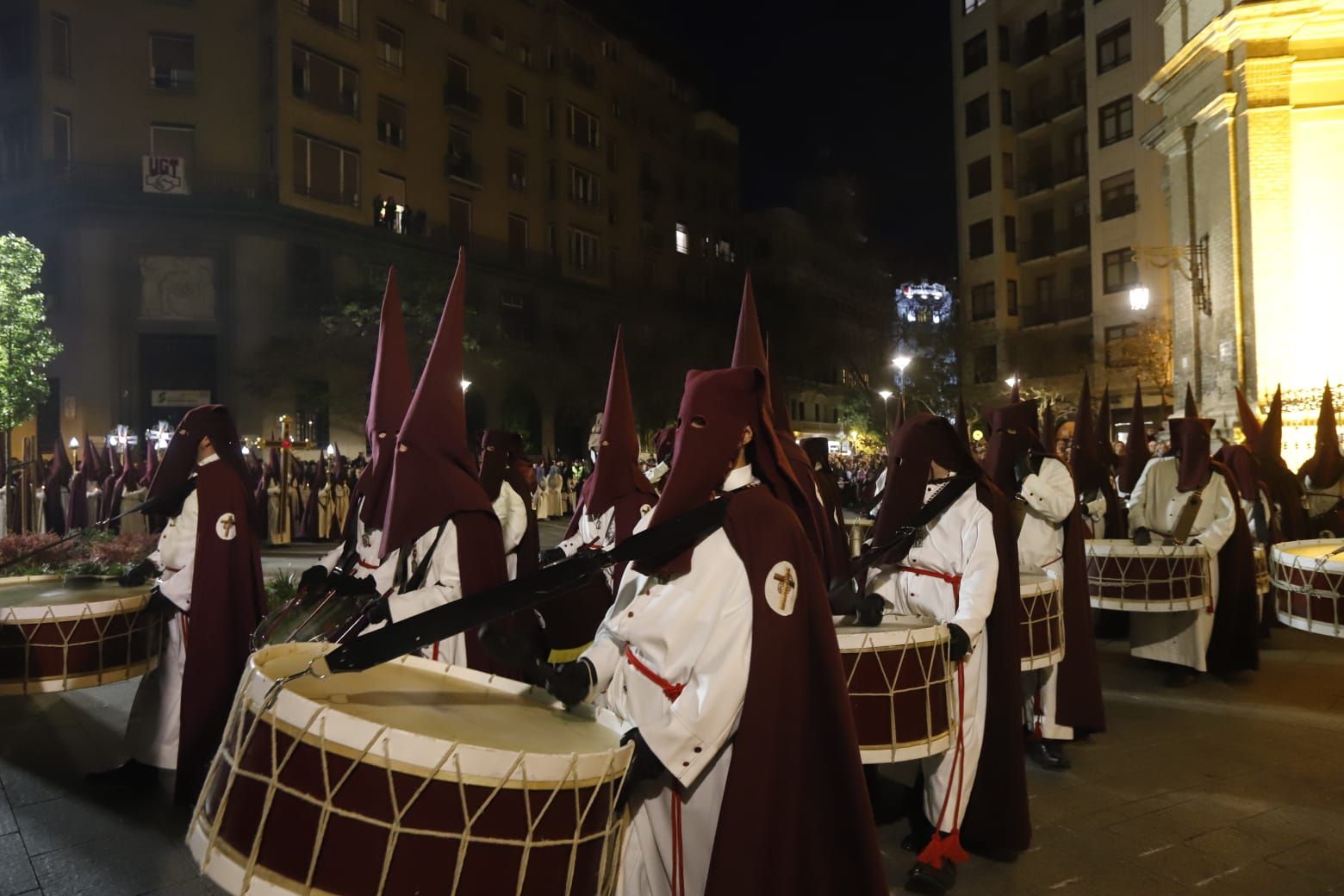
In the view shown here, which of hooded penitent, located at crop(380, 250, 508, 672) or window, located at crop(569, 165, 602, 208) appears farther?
window, located at crop(569, 165, 602, 208)

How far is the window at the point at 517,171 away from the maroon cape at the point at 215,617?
36285 millimetres

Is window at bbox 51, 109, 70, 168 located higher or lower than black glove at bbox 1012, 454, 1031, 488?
higher

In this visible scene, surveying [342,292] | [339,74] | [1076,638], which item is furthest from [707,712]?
[339,74]

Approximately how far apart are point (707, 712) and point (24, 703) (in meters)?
6.81

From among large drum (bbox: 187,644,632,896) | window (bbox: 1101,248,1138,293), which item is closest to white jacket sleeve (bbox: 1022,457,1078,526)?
large drum (bbox: 187,644,632,896)

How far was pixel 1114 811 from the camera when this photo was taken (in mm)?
5105

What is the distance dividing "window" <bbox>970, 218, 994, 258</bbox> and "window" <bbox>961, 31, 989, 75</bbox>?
24.4 ft

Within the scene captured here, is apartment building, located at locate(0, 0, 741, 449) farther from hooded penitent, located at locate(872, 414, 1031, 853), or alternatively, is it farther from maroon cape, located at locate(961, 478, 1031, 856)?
maroon cape, located at locate(961, 478, 1031, 856)

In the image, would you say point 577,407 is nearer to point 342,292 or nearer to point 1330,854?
point 342,292

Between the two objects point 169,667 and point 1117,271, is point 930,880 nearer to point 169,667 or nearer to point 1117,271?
point 169,667

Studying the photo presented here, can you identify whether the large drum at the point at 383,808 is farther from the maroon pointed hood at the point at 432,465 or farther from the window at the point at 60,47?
the window at the point at 60,47

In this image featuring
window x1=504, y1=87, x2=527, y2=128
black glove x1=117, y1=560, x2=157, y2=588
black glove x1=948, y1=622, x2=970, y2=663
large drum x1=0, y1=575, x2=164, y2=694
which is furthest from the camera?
window x1=504, y1=87, x2=527, y2=128

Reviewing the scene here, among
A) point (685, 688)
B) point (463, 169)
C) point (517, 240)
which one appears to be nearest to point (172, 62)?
point (463, 169)

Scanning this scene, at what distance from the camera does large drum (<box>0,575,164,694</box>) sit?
4.88 meters
